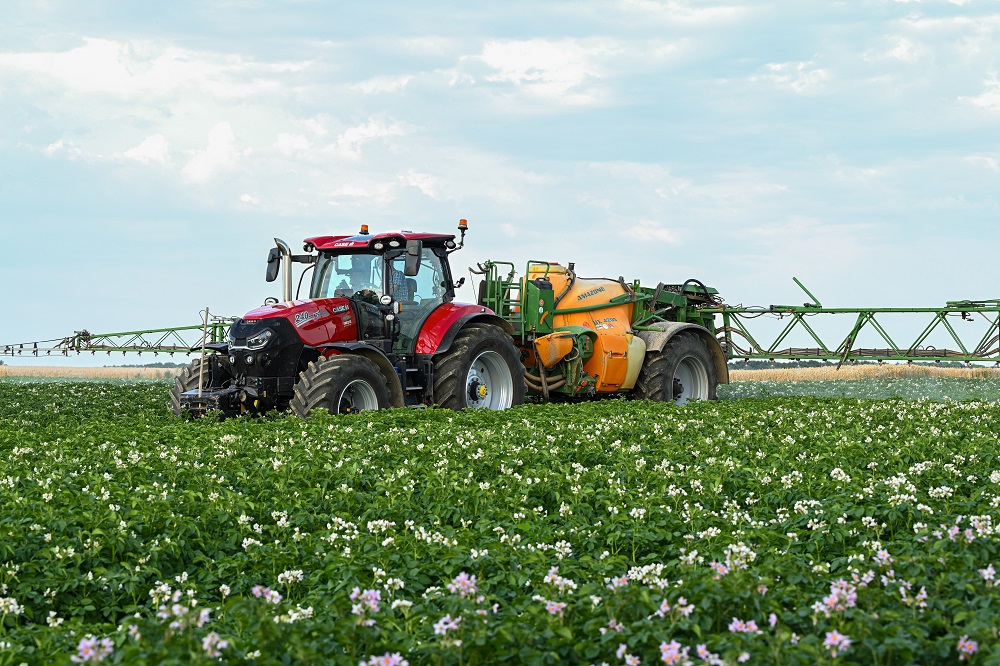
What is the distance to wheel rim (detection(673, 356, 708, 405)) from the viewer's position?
21.0 m

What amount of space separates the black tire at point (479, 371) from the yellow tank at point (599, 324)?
226cm

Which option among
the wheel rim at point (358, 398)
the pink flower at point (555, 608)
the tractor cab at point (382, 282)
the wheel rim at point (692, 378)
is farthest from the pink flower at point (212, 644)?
the wheel rim at point (692, 378)

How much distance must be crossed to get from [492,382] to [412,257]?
312cm

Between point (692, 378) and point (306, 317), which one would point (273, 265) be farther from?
point (692, 378)

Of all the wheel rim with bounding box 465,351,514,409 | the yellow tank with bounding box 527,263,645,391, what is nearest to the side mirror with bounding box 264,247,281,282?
the wheel rim with bounding box 465,351,514,409

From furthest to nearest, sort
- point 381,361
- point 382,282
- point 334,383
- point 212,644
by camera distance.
Answer: point 382,282 → point 381,361 → point 334,383 → point 212,644

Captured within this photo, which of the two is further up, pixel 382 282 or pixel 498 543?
pixel 382 282

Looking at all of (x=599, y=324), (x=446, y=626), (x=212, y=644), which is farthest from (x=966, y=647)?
(x=599, y=324)

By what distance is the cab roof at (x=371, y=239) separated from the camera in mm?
15414

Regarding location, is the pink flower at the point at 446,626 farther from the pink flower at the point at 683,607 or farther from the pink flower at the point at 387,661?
the pink flower at the point at 683,607

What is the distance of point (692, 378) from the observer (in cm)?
2123

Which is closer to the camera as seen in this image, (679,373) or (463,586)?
(463,586)

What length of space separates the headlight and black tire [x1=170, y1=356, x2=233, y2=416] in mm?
1057

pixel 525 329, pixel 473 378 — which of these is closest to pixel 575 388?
pixel 525 329
